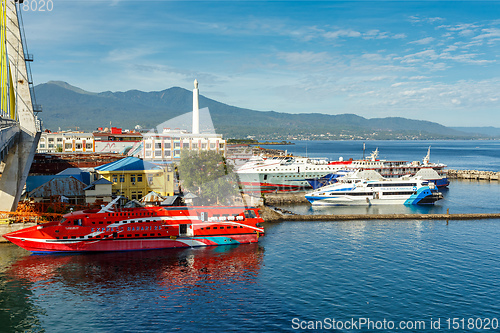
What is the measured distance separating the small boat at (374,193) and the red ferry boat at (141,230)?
21348 millimetres

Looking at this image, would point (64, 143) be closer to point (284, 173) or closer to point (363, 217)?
point (284, 173)

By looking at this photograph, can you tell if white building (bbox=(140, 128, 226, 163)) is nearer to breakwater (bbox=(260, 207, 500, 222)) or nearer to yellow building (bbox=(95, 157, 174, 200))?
yellow building (bbox=(95, 157, 174, 200))

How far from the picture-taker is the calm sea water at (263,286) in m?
17.7

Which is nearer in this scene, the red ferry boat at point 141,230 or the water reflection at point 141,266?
the water reflection at point 141,266

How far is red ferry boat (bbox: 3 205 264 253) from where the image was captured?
90.7 feet

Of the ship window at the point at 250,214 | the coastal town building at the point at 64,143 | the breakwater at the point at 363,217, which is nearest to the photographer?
the ship window at the point at 250,214

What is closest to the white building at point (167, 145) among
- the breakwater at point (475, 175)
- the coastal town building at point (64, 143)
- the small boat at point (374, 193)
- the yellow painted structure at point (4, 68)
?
the coastal town building at point (64, 143)

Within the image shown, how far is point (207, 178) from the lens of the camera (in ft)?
131

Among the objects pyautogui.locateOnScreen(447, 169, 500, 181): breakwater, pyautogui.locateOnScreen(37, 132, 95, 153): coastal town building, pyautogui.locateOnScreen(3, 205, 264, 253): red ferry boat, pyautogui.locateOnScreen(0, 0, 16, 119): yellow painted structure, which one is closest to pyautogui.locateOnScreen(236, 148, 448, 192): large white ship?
pyautogui.locateOnScreen(447, 169, 500, 181): breakwater

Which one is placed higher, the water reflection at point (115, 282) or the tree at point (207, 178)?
the tree at point (207, 178)

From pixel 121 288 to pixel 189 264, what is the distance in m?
5.49

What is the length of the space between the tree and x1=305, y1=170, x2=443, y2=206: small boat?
14300mm
